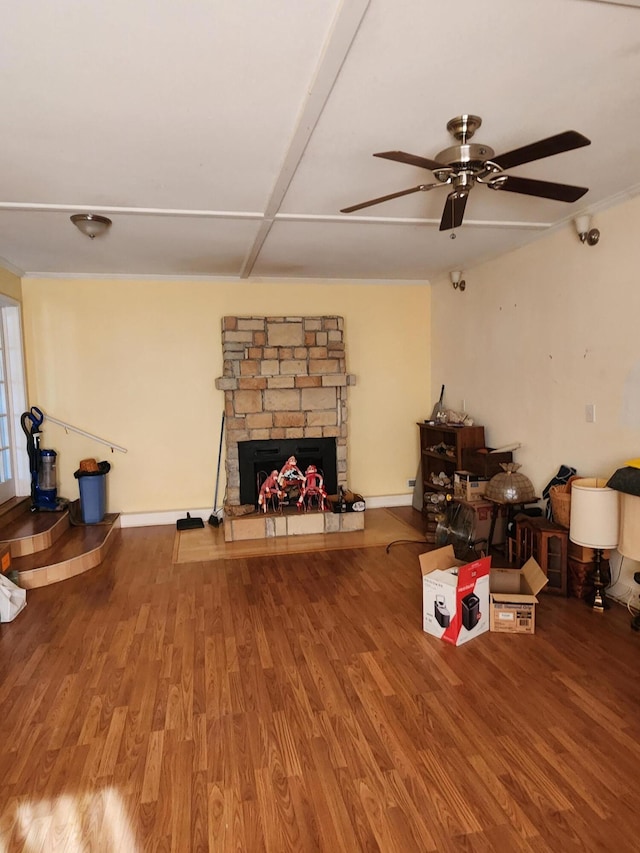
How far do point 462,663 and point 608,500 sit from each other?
1234mm

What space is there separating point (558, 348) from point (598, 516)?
4.23ft

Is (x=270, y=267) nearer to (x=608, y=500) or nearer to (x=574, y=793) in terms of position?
(x=608, y=500)

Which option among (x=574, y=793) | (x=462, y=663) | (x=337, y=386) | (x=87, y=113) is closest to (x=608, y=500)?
(x=462, y=663)

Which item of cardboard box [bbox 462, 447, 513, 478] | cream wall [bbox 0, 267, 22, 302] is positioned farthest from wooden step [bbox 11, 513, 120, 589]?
cardboard box [bbox 462, 447, 513, 478]

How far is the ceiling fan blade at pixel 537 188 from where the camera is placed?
2123mm

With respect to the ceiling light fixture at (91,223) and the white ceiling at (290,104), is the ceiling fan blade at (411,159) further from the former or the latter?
the ceiling light fixture at (91,223)

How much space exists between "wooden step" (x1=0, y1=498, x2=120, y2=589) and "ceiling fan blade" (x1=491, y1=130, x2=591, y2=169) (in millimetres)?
3750

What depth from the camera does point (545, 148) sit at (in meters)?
1.84

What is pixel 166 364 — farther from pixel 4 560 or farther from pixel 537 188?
pixel 537 188

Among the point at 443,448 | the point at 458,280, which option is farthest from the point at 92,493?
the point at 458,280

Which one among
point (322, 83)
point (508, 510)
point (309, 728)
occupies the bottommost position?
point (309, 728)

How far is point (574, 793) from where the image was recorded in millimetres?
1798

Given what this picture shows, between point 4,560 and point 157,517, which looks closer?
point 4,560

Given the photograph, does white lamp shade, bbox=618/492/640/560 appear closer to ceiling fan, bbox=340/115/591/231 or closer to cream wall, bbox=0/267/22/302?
ceiling fan, bbox=340/115/591/231
